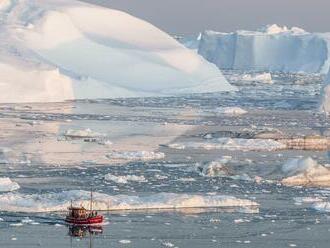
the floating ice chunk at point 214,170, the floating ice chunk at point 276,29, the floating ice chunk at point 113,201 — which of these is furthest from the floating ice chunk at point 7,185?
the floating ice chunk at point 276,29

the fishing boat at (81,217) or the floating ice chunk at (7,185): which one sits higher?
the floating ice chunk at (7,185)

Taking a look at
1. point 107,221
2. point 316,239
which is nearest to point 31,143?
point 107,221

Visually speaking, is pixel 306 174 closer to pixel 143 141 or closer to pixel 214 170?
pixel 214 170

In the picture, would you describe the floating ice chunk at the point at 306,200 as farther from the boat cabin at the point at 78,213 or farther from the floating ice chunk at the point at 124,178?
the boat cabin at the point at 78,213

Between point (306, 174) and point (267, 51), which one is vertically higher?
point (267, 51)

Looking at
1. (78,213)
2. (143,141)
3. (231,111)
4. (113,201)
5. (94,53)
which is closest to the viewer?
(78,213)

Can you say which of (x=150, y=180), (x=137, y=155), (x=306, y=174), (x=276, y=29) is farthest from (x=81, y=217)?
(x=276, y=29)

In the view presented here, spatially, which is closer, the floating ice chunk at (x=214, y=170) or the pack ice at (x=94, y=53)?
the floating ice chunk at (x=214, y=170)
